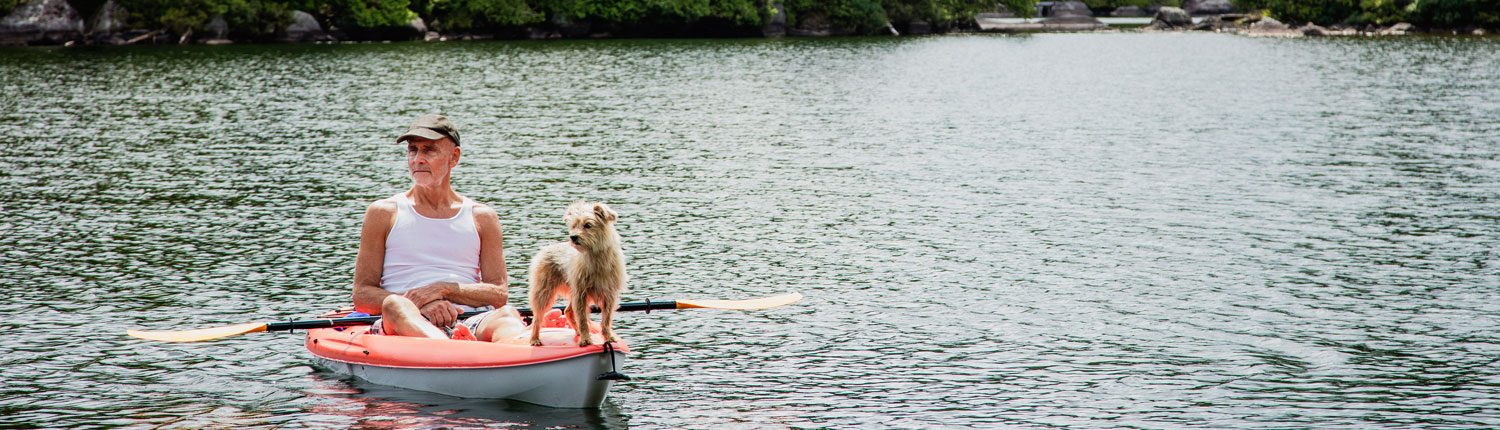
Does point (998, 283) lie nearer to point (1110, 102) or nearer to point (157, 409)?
point (157, 409)

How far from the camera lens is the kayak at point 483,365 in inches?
382

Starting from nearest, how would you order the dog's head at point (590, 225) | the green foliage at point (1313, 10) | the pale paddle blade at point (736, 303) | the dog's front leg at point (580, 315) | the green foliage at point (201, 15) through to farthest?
the dog's head at point (590, 225) < the dog's front leg at point (580, 315) < the pale paddle blade at point (736, 303) < the green foliage at point (201, 15) < the green foliage at point (1313, 10)

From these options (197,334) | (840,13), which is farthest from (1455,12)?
(197,334)

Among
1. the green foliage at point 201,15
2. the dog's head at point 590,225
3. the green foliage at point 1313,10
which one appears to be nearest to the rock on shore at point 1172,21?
the green foliage at point 1313,10

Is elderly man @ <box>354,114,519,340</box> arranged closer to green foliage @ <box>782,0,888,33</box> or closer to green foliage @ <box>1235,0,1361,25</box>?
green foliage @ <box>782,0,888,33</box>

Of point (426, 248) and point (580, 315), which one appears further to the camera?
point (426, 248)

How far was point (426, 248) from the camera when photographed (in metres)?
10.4

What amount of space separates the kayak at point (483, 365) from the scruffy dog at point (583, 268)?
1.33 feet

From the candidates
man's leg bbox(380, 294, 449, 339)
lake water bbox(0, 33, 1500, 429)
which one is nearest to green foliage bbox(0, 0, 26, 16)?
lake water bbox(0, 33, 1500, 429)

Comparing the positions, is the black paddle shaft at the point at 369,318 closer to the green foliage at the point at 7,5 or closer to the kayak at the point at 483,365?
the kayak at the point at 483,365

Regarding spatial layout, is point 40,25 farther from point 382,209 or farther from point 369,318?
point 382,209

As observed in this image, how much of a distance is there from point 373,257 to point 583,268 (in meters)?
2.38

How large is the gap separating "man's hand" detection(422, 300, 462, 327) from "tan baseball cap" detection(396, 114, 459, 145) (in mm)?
1267

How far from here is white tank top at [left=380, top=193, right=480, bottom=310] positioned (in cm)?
1038
